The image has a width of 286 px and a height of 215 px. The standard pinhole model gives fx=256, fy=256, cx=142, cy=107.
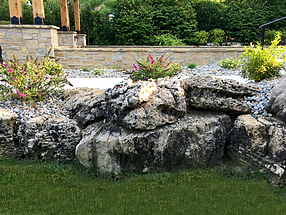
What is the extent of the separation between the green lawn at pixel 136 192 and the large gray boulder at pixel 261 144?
0.51 ft

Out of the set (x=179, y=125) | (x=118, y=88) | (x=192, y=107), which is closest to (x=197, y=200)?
(x=179, y=125)

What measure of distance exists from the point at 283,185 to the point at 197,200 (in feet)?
3.67

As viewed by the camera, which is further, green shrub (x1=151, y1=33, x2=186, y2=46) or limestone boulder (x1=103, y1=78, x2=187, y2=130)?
green shrub (x1=151, y1=33, x2=186, y2=46)

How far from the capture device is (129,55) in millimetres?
9219

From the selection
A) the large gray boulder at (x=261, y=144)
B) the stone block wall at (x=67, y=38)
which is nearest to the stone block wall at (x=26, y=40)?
the stone block wall at (x=67, y=38)

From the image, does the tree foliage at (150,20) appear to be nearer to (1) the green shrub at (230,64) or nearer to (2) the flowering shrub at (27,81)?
(1) the green shrub at (230,64)

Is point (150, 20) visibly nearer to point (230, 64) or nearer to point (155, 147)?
point (230, 64)

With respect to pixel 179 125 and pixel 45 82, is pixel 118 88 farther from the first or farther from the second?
pixel 45 82

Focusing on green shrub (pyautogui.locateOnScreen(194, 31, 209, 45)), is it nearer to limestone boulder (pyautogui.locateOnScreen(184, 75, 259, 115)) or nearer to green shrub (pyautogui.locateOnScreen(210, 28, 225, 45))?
green shrub (pyautogui.locateOnScreen(210, 28, 225, 45))

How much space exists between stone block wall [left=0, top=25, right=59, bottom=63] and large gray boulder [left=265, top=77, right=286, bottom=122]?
7722 millimetres

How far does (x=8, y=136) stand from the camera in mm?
3764

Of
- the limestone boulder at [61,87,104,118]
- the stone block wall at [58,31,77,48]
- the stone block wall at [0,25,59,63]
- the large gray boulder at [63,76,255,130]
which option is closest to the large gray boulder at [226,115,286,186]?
the large gray boulder at [63,76,255,130]

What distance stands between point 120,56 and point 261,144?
6807 mm

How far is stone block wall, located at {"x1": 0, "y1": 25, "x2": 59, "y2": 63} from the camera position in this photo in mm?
9117
